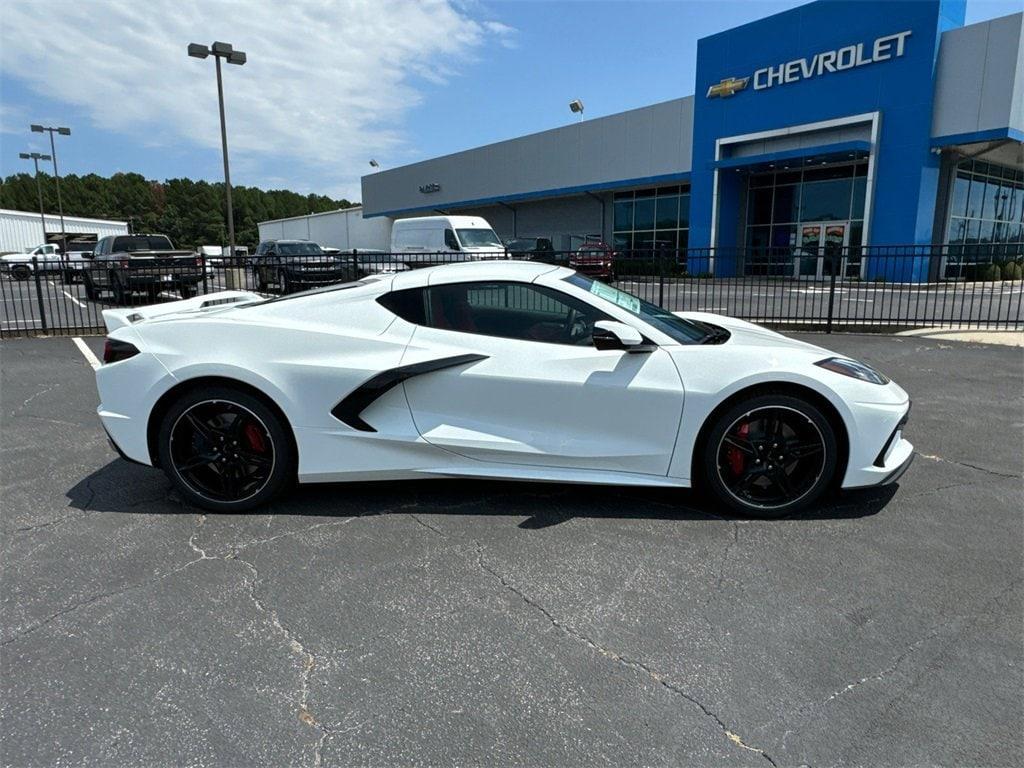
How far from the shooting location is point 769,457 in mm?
3516

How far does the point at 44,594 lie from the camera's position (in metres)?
2.87

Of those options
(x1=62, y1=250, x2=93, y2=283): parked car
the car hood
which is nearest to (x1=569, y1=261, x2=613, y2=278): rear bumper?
(x1=62, y1=250, x2=93, y2=283): parked car

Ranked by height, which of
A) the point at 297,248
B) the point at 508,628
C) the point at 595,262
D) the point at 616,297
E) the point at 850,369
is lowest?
the point at 508,628

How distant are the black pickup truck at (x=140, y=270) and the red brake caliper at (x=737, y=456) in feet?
36.2

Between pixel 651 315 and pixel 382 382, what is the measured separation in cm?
163

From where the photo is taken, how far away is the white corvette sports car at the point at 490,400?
136 inches

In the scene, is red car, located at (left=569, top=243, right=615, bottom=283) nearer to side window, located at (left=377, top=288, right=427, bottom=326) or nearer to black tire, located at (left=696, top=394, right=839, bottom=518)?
side window, located at (left=377, top=288, right=427, bottom=326)

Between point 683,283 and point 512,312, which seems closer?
point 512,312

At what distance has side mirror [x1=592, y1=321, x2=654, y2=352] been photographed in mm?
3424

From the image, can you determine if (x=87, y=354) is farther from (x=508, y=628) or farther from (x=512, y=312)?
(x=508, y=628)

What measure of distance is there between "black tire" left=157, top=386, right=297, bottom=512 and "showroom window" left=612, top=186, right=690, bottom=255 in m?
29.7

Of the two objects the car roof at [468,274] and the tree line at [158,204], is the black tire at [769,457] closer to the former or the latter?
the car roof at [468,274]

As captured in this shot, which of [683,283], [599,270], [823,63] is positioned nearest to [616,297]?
[683,283]

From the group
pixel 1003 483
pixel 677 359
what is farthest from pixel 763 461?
pixel 1003 483
